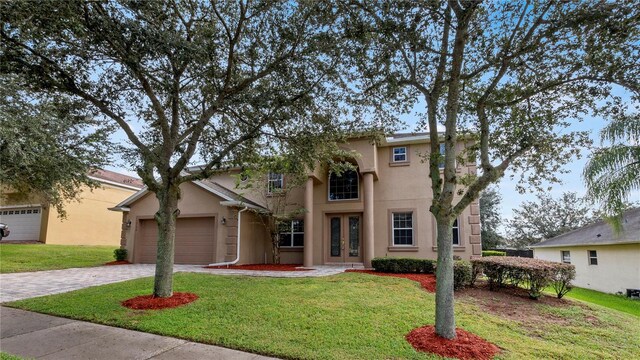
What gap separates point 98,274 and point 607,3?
50.2ft

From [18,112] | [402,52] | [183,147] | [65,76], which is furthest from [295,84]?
[18,112]

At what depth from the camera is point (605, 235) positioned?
18219 millimetres

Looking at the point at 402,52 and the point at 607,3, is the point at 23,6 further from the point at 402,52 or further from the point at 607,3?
the point at 607,3

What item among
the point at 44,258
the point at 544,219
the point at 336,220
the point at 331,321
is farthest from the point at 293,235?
the point at 544,219

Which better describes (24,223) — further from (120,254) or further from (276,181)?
(276,181)

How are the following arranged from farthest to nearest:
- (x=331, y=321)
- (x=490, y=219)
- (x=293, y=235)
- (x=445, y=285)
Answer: (x=490, y=219) → (x=293, y=235) → (x=331, y=321) → (x=445, y=285)

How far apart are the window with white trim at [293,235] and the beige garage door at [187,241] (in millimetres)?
3460

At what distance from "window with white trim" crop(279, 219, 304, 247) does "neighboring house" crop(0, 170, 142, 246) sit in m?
11.4

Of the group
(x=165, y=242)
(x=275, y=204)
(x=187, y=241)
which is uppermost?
(x=275, y=204)

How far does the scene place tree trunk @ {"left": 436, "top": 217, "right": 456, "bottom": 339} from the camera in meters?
5.37

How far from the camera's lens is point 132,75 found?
8266 millimetres

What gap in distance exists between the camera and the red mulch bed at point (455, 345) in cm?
489

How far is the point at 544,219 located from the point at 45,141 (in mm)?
43149

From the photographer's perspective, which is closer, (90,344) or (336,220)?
(90,344)
